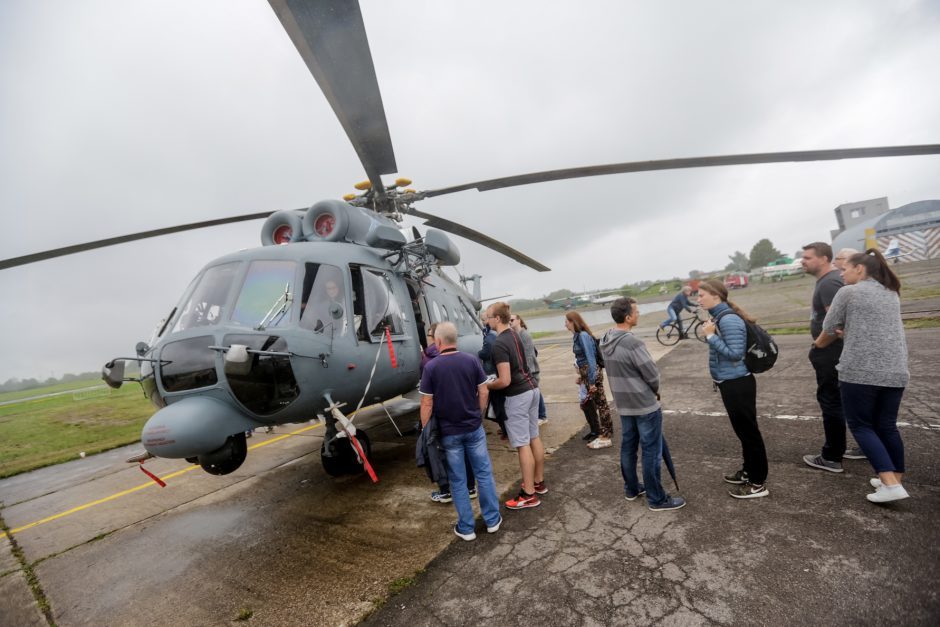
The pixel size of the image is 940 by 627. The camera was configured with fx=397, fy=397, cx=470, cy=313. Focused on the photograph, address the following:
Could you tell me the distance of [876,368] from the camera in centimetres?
290

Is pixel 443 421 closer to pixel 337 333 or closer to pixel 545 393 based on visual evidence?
pixel 337 333

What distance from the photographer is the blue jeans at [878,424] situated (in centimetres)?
290

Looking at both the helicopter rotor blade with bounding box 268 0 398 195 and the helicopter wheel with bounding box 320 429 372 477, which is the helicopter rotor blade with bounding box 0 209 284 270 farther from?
the helicopter wheel with bounding box 320 429 372 477

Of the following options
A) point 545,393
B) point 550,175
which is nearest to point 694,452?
point 550,175

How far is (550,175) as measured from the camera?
5344mm

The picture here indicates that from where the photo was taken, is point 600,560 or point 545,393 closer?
point 600,560

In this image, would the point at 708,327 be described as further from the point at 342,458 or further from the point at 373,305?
the point at 342,458

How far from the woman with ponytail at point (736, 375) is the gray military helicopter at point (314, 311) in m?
2.31

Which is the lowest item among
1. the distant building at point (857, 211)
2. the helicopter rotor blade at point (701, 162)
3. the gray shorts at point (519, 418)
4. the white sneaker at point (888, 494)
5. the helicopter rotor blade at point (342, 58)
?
the white sneaker at point (888, 494)

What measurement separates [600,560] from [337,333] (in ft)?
9.77

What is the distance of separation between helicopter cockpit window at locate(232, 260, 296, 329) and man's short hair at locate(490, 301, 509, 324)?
2.02 m

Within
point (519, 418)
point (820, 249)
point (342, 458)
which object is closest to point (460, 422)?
point (519, 418)

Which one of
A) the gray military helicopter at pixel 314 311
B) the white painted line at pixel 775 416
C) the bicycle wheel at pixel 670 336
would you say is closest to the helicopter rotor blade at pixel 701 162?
the gray military helicopter at pixel 314 311

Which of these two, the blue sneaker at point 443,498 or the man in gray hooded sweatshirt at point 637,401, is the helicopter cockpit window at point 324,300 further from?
the man in gray hooded sweatshirt at point 637,401
